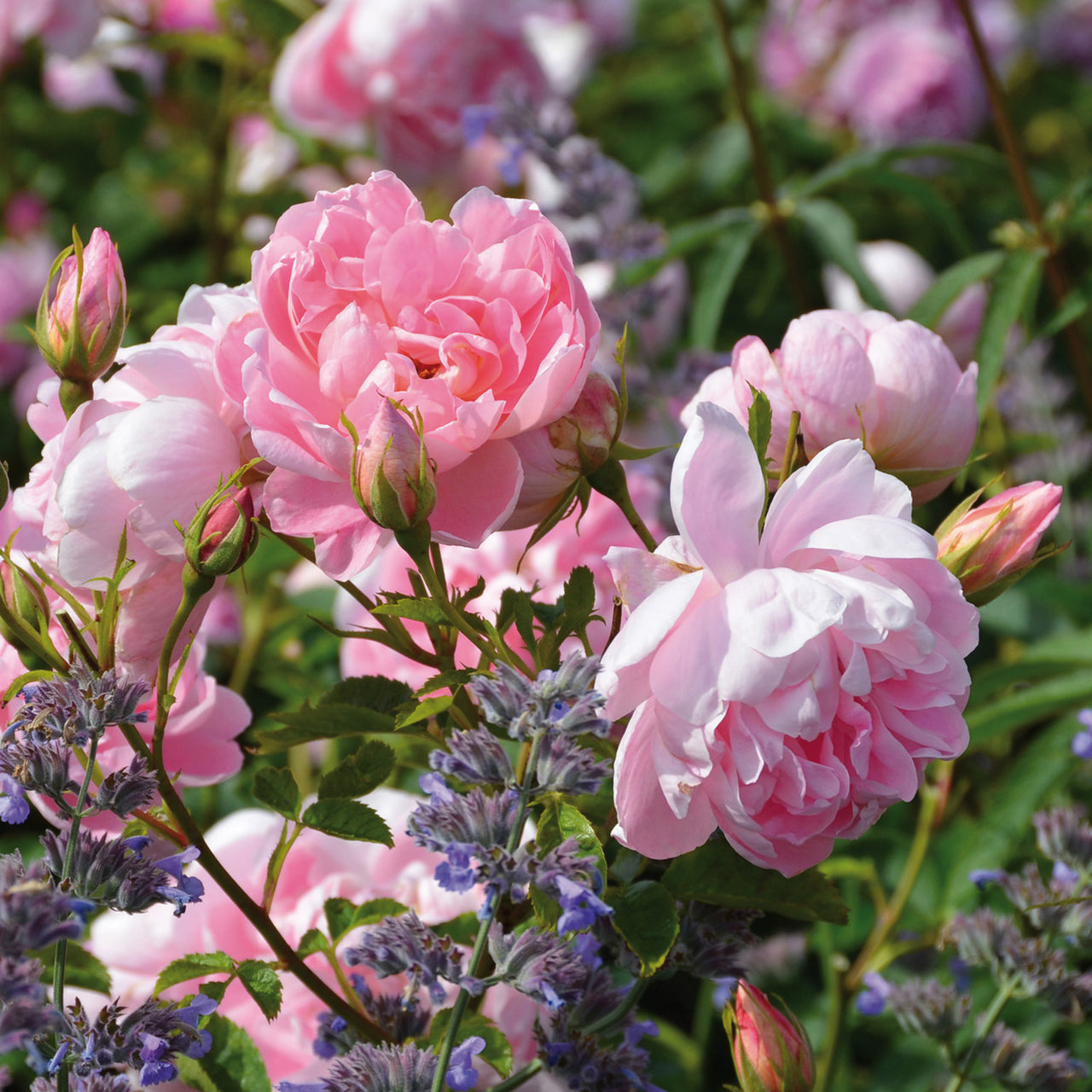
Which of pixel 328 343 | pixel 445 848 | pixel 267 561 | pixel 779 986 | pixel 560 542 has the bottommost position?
pixel 779 986

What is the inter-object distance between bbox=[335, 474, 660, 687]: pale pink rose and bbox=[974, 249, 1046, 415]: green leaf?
0.28m

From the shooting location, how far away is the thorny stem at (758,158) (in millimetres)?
1227

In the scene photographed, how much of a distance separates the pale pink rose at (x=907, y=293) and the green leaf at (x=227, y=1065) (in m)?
0.97

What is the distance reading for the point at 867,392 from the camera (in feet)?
1.87

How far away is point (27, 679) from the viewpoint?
0.50 m

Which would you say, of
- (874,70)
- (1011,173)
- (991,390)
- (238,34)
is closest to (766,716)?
(991,390)

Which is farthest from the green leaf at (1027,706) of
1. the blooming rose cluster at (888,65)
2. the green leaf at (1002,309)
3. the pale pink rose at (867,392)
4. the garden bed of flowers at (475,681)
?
the blooming rose cluster at (888,65)

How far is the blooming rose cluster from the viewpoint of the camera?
185 cm

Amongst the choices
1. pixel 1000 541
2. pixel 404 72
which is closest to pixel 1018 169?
pixel 404 72

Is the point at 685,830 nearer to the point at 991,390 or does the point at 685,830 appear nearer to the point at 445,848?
the point at 445,848

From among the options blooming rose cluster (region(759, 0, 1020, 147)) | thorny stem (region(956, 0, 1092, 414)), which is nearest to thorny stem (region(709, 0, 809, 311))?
thorny stem (region(956, 0, 1092, 414))

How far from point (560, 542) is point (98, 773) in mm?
348

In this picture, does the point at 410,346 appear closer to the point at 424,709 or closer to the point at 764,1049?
the point at 424,709

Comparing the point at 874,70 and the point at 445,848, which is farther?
the point at 874,70
